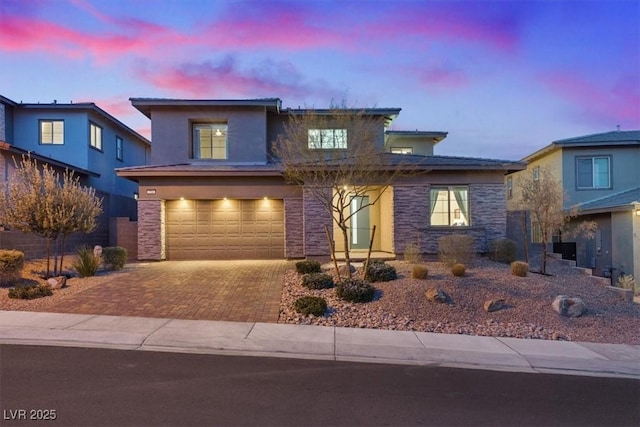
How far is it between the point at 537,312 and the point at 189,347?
802cm

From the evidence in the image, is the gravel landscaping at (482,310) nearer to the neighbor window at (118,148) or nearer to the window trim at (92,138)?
the window trim at (92,138)

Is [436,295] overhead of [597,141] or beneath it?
beneath

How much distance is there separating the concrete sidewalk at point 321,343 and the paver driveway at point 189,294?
66 centimetres

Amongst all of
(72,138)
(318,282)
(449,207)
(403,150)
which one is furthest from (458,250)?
(72,138)

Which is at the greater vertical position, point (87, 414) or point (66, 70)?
point (66, 70)

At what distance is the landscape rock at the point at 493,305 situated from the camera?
1086 cm

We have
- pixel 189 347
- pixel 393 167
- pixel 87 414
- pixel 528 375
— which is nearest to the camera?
pixel 87 414

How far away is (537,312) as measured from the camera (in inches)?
426

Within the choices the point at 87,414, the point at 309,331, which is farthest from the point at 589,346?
the point at 87,414

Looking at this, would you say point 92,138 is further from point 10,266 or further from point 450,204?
point 450,204

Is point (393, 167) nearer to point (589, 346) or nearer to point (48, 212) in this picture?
point (589, 346)

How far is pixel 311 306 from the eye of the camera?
10344 mm

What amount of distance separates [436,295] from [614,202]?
13.3 metres

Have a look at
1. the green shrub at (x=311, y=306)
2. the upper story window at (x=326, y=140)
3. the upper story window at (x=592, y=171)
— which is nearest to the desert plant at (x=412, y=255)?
the upper story window at (x=326, y=140)
